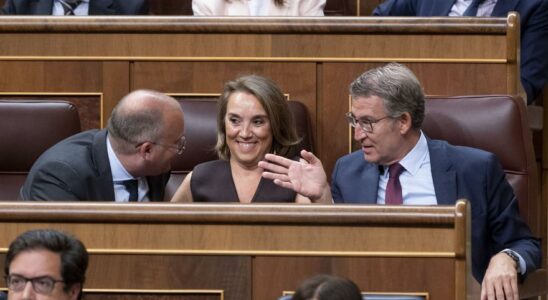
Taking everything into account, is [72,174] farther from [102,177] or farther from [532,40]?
[532,40]

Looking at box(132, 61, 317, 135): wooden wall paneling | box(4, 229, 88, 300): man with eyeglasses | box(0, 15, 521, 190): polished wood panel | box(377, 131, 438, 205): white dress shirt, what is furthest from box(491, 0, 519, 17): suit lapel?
box(4, 229, 88, 300): man with eyeglasses

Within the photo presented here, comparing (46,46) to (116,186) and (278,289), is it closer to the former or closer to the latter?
(116,186)

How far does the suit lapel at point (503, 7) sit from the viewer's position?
188 cm

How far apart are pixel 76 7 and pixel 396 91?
0.72 metres

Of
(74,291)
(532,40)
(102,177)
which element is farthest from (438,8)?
(74,291)

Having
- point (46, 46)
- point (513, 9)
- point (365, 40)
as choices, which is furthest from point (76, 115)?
point (513, 9)

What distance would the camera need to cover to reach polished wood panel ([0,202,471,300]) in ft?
3.96

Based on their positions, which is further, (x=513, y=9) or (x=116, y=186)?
(x=513, y=9)

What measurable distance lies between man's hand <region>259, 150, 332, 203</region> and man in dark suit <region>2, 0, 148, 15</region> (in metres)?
0.67

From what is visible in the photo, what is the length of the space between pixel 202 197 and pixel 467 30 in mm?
415

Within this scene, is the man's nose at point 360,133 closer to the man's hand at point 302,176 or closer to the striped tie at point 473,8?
the man's hand at point 302,176

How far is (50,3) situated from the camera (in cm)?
202

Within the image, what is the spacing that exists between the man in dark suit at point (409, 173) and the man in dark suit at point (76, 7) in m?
0.63

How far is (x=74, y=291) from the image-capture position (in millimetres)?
1100
